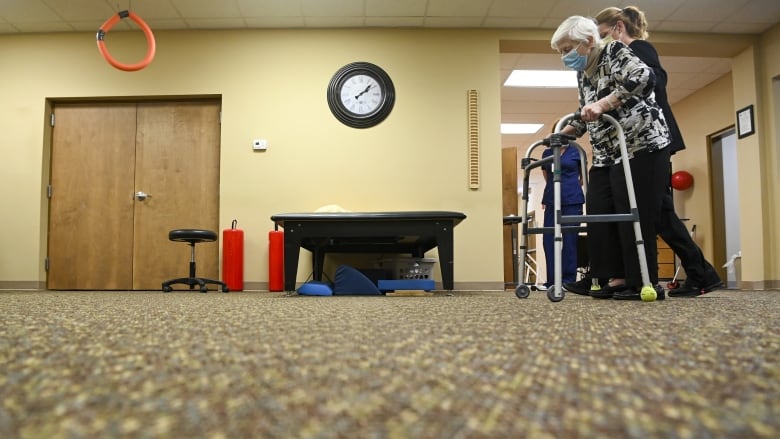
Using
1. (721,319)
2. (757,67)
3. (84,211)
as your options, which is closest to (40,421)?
(721,319)

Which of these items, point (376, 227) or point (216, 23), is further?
point (216, 23)

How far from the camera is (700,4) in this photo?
14.7 feet

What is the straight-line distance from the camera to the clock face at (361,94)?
470 cm

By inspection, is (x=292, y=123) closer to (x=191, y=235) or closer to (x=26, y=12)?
(x=191, y=235)

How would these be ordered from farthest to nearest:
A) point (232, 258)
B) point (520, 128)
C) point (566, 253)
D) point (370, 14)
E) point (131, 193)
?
point (520, 128) < point (131, 193) < point (370, 14) < point (232, 258) < point (566, 253)

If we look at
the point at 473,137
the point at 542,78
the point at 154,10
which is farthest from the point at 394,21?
the point at 542,78

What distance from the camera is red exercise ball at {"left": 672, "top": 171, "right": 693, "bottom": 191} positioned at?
6.66 m

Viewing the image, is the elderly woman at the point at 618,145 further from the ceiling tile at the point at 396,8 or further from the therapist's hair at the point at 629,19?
the ceiling tile at the point at 396,8

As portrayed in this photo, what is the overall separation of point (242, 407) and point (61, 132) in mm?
5393

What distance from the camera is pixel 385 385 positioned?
400mm

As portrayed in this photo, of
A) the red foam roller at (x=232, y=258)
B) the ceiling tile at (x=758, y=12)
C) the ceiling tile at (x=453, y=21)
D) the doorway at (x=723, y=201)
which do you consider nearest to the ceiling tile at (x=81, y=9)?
the red foam roller at (x=232, y=258)

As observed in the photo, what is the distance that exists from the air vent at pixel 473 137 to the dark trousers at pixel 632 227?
2382 millimetres

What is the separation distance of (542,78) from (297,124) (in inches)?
117

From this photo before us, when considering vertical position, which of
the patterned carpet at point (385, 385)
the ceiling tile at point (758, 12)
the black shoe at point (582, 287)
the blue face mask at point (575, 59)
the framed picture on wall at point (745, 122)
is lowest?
the black shoe at point (582, 287)
